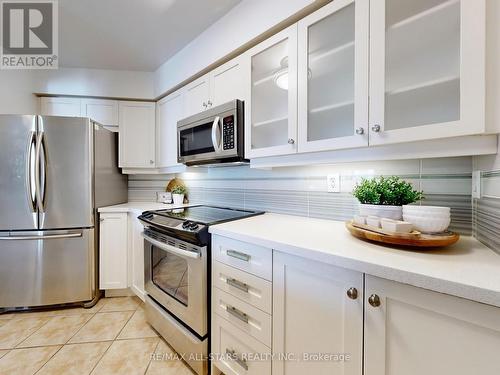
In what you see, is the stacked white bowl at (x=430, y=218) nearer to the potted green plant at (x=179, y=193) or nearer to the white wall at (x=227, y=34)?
the white wall at (x=227, y=34)

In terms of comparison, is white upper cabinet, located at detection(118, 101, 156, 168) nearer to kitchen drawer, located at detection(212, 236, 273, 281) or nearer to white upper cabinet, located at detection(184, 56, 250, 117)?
white upper cabinet, located at detection(184, 56, 250, 117)

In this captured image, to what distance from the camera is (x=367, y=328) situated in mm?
726

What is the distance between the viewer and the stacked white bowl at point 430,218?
2.73ft

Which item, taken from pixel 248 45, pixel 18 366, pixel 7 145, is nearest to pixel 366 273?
pixel 248 45

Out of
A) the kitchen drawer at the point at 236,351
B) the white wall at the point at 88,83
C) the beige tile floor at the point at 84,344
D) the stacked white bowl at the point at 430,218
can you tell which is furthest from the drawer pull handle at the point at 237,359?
the white wall at the point at 88,83

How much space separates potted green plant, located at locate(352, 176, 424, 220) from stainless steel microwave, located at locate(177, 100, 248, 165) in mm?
836

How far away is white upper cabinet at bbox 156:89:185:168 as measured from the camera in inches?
89.0

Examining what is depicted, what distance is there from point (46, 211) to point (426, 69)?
2.84 m

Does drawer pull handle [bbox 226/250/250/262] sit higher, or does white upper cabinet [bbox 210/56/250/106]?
white upper cabinet [bbox 210/56/250/106]

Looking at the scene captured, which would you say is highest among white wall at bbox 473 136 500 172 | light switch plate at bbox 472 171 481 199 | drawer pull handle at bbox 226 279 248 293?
white wall at bbox 473 136 500 172

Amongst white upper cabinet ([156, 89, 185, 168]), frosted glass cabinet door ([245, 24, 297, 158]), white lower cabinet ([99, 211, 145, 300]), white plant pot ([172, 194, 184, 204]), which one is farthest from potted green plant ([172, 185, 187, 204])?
frosted glass cabinet door ([245, 24, 297, 158])

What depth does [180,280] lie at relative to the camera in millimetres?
1452

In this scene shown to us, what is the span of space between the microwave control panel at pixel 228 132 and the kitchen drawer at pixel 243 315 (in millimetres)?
924

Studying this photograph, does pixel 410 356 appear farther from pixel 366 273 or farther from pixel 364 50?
pixel 364 50
